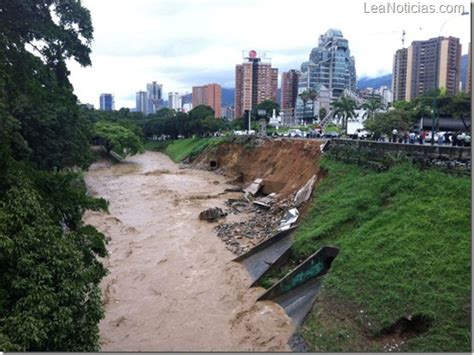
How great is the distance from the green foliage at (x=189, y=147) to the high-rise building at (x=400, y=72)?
1128 inches

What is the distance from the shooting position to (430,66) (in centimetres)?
5478

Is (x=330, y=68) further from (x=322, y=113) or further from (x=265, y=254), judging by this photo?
(x=265, y=254)

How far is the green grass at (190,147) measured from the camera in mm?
59656

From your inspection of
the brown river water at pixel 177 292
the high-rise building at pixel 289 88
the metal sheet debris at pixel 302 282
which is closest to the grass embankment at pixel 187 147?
the brown river water at pixel 177 292

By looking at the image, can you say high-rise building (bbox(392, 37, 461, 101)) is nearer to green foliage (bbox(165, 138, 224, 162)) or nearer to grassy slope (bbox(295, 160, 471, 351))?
green foliage (bbox(165, 138, 224, 162))

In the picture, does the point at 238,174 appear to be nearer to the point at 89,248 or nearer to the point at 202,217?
the point at 202,217

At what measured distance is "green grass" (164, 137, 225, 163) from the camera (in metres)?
59.7

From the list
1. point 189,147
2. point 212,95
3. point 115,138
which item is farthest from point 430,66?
point 212,95

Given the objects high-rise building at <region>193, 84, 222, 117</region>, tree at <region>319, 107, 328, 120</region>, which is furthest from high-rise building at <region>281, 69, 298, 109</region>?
tree at <region>319, 107, 328, 120</region>

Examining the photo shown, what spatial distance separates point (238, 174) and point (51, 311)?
36386mm

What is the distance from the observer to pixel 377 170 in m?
20.0

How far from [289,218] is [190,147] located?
51351 millimetres

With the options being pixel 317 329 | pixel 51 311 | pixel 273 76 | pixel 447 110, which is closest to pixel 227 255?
pixel 317 329

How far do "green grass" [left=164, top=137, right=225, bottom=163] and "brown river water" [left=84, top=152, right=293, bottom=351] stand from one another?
3054cm
